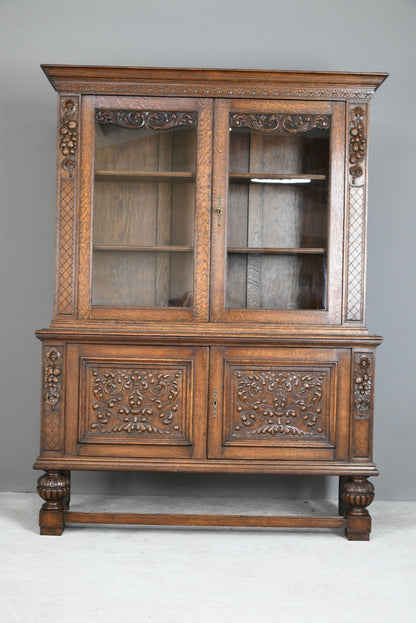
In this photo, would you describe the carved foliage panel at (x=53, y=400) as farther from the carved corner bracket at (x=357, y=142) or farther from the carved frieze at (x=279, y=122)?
the carved corner bracket at (x=357, y=142)

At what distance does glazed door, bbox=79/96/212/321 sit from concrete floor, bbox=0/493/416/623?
2.95 ft

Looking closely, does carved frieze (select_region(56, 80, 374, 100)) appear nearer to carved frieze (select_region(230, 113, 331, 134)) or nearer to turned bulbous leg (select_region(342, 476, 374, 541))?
carved frieze (select_region(230, 113, 331, 134))

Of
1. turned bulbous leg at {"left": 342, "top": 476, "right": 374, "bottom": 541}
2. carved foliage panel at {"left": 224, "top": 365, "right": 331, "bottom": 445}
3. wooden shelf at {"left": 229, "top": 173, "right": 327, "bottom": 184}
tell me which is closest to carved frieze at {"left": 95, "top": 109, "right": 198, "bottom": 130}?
wooden shelf at {"left": 229, "top": 173, "right": 327, "bottom": 184}

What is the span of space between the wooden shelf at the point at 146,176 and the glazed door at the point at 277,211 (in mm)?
134

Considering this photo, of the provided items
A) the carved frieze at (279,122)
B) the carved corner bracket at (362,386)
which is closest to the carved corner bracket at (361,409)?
the carved corner bracket at (362,386)

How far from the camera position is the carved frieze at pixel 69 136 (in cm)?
264

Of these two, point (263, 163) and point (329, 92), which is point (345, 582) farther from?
point (329, 92)

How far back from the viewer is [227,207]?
268 centimetres

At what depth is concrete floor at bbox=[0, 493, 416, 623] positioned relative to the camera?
195 centimetres

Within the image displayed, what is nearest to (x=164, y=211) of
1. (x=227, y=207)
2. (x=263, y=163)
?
(x=227, y=207)

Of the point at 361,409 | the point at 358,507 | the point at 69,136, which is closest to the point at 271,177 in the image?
the point at 69,136

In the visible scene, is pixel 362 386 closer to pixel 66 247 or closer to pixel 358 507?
pixel 358 507

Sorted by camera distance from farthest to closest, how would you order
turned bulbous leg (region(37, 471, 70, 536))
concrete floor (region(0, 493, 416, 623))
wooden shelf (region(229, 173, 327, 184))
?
wooden shelf (region(229, 173, 327, 184)) < turned bulbous leg (region(37, 471, 70, 536)) < concrete floor (region(0, 493, 416, 623))

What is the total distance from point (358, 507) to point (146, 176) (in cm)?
162
